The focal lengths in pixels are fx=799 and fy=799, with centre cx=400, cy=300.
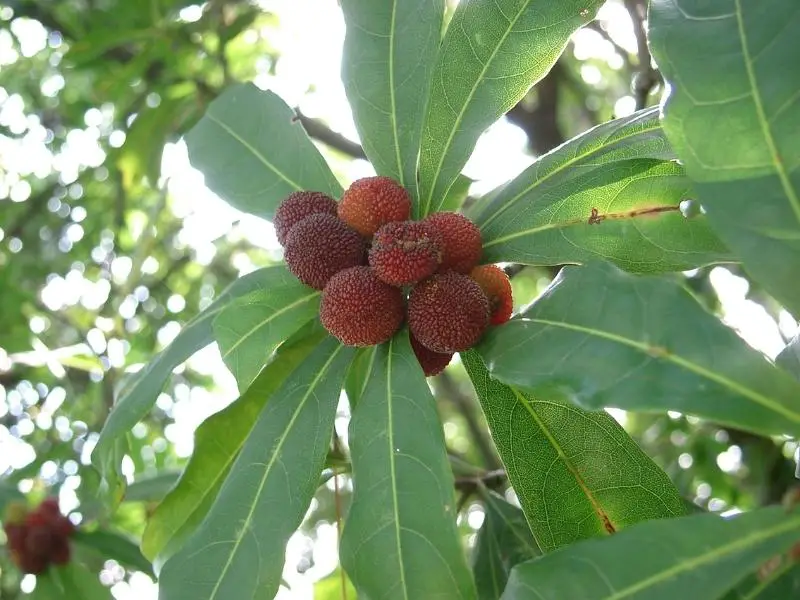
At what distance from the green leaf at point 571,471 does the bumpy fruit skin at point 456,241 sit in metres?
0.13

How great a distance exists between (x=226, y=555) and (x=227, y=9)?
247 cm

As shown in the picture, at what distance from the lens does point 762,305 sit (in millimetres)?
2471

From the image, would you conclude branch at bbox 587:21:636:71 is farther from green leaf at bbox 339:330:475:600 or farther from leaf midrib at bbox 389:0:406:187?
green leaf at bbox 339:330:475:600

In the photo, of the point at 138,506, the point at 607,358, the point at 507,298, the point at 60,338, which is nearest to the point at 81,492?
the point at 138,506

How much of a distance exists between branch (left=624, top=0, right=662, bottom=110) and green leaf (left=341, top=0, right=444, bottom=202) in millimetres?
651

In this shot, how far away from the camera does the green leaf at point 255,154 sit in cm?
135

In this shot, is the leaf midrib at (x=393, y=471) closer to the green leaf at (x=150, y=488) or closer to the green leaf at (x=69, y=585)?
the green leaf at (x=150, y=488)

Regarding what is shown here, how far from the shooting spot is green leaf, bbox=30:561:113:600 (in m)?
1.99

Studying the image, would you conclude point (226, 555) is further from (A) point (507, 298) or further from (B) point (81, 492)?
(B) point (81, 492)

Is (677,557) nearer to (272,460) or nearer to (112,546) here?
(272,460)

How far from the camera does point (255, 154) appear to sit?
1.40 metres

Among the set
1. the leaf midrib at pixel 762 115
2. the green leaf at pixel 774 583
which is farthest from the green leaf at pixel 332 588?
the leaf midrib at pixel 762 115

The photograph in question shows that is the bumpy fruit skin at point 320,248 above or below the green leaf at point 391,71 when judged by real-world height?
below

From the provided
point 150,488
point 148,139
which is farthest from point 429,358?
point 148,139
